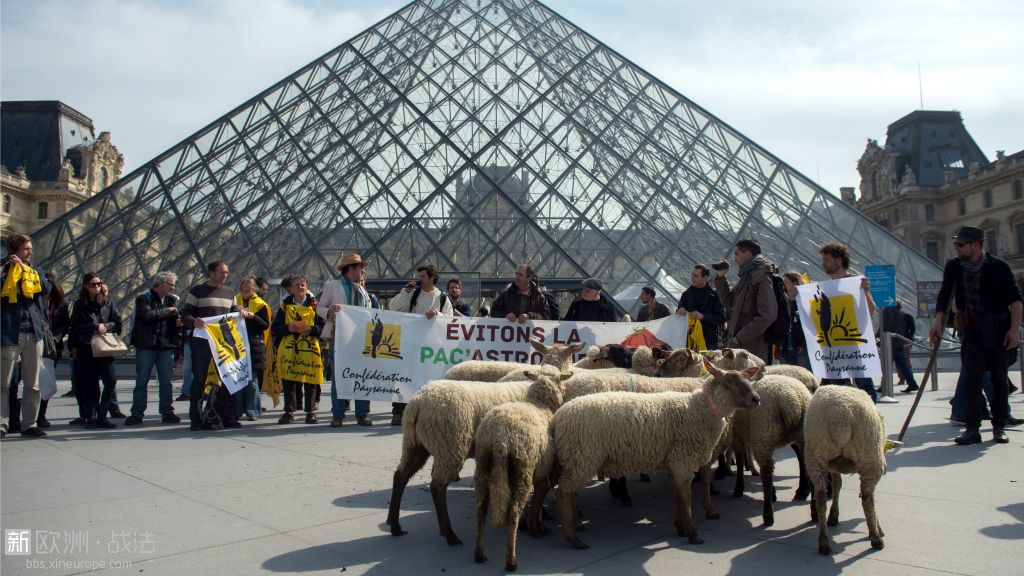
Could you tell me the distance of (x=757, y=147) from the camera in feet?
67.4

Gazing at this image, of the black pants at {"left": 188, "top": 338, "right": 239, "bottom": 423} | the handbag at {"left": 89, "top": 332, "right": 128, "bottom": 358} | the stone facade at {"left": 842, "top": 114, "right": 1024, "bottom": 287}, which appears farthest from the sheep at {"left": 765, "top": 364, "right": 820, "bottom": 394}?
the stone facade at {"left": 842, "top": 114, "right": 1024, "bottom": 287}

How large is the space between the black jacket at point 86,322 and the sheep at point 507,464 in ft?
19.1

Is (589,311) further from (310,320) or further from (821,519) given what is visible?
(821,519)

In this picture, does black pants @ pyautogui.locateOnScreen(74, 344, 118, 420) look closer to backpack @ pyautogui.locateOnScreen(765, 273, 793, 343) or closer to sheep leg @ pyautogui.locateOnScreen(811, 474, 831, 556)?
backpack @ pyautogui.locateOnScreen(765, 273, 793, 343)

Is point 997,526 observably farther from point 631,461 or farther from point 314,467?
point 314,467

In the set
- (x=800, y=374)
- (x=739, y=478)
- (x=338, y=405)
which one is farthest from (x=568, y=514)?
(x=338, y=405)

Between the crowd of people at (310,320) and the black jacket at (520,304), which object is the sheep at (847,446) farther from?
the black jacket at (520,304)

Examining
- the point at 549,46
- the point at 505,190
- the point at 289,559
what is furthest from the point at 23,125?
the point at 289,559

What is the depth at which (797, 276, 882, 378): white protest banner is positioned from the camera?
5.83m

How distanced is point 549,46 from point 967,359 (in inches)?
839

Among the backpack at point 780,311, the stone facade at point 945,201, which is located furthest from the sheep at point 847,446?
the stone facade at point 945,201

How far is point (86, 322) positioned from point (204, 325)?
1.30 metres

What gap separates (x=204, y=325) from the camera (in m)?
7.24

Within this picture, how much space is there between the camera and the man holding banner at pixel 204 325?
7270 mm
